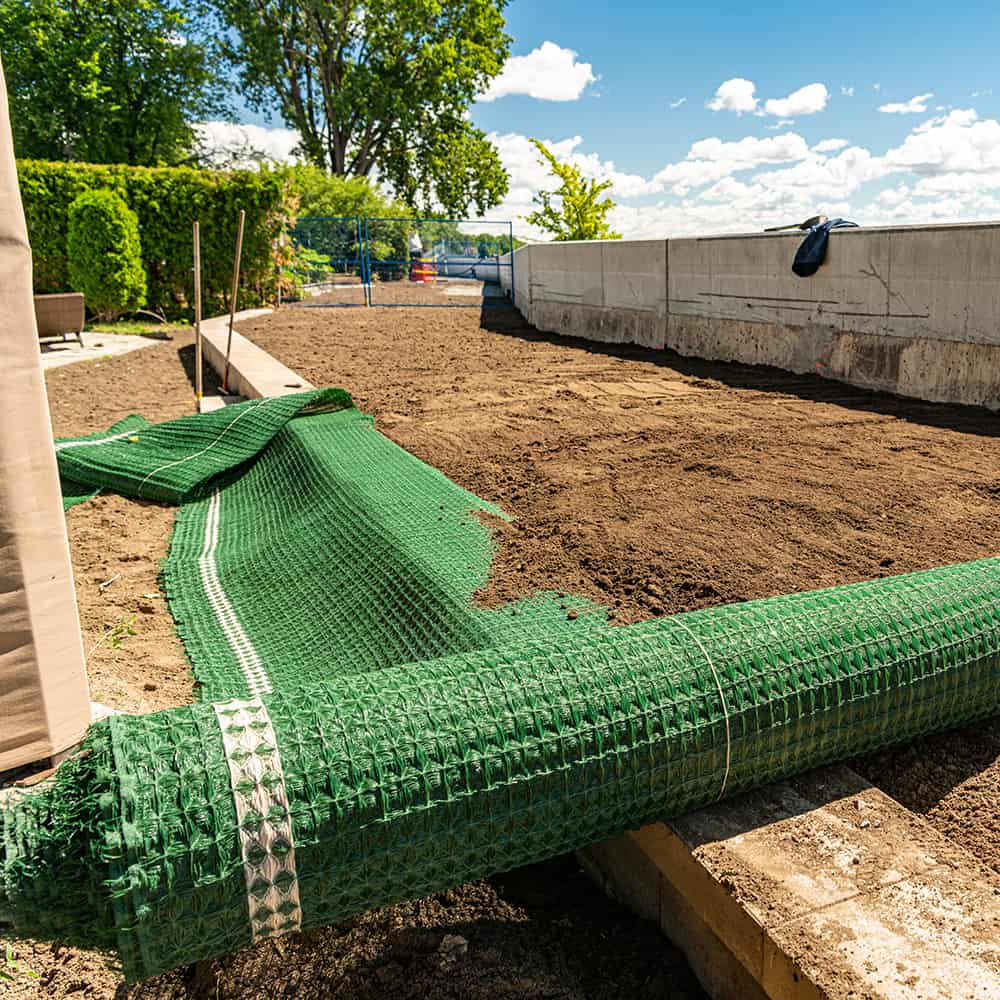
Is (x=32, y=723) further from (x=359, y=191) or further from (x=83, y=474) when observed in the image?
(x=359, y=191)

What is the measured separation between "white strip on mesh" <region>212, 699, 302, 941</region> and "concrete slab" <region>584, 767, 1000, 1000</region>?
0.91 metres

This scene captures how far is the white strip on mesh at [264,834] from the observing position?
5.49ft

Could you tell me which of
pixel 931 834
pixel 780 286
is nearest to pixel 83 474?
pixel 931 834

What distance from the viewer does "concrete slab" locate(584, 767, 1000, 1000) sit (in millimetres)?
1616

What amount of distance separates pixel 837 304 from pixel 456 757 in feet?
23.0

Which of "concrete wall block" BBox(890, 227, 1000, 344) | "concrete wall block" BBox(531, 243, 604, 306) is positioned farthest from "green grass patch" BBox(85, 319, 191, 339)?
"concrete wall block" BBox(890, 227, 1000, 344)

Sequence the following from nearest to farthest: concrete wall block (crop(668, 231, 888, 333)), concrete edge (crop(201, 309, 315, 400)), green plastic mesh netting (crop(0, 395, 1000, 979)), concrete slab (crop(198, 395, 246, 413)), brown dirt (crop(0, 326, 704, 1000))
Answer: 1. green plastic mesh netting (crop(0, 395, 1000, 979))
2. brown dirt (crop(0, 326, 704, 1000))
3. concrete wall block (crop(668, 231, 888, 333))
4. concrete edge (crop(201, 309, 315, 400))
5. concrete slab (crop(198, 395, 246, 413))

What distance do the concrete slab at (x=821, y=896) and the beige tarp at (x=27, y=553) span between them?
1626 millimetres

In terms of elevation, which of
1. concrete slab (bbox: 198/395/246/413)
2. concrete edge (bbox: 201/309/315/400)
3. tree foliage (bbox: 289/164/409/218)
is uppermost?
tree foliage (bbox: 289/164/409/218)

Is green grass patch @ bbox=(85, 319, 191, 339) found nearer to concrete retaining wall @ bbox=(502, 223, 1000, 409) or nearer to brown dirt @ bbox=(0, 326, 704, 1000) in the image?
concrete retaining wall @ bbox=(502, 223, 1000, 409)

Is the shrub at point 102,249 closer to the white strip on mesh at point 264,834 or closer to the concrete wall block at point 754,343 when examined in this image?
the concrete wall block at point 754,343

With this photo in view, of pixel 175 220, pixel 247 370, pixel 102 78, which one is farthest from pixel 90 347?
pixel 102 78

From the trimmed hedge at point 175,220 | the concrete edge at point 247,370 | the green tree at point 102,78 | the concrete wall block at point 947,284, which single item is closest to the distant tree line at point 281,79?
the green tree at point 102,78

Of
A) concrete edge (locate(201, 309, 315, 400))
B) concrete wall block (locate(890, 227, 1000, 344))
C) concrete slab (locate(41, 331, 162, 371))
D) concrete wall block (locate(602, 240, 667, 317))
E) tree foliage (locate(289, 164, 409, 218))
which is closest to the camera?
concrete wall block (locate(890, 227, 1000, 344))
